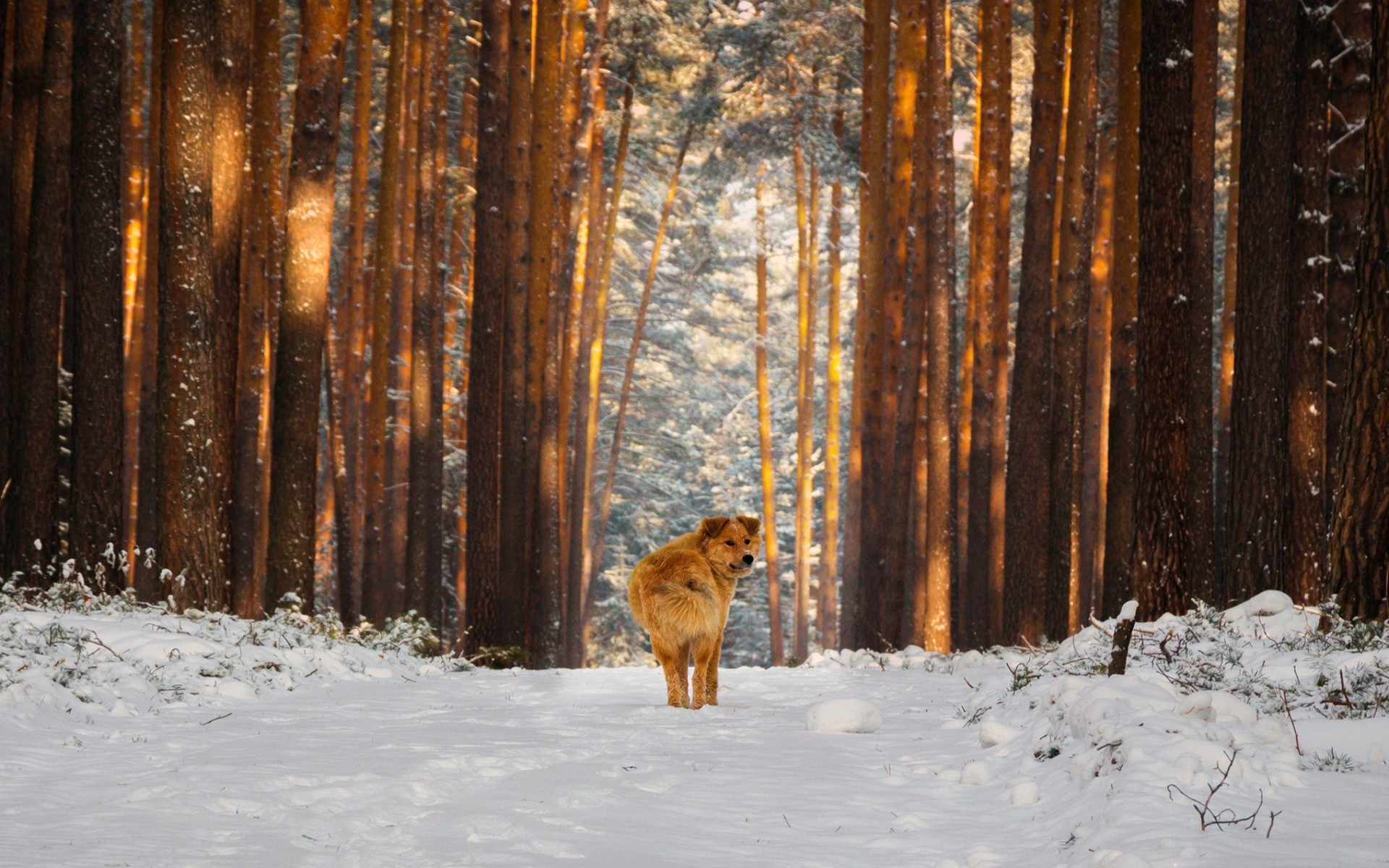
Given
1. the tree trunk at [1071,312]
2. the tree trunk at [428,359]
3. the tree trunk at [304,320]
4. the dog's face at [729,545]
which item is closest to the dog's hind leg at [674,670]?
the dog's face at [729,545]

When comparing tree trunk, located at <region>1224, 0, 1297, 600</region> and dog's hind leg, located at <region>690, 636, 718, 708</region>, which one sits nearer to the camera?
dog's hind leg, located at <region>690, 636, 718, 708</region>

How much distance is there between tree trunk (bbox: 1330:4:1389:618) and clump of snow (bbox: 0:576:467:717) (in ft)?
23.4

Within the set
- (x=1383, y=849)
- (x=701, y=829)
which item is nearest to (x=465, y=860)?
(x=701, y=829)

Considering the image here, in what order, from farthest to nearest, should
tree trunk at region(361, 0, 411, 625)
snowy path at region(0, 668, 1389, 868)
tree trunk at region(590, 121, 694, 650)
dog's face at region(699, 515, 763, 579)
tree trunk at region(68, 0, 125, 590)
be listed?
tree trunk at region(590, 121, 694, 650)
tree trunk at region(361, 0, 411, 625)
tree trunk at region(68, 0, 125, 590)
dog's face at region(699, 515, 763, 579)
snowy path at region(0, 668, 1389, 868)

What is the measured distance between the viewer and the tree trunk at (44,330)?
1276 cm

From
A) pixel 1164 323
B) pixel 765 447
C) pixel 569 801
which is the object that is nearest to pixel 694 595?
pixel 569 801

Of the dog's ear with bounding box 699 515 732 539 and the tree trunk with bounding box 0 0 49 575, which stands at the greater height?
the tree trunk with bounding box 0 0 49 575

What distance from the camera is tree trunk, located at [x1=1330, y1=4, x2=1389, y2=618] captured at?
7.00 m

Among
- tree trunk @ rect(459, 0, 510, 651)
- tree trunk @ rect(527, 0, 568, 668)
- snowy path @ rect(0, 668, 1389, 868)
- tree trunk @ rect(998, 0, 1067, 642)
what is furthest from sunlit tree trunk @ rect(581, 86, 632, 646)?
snowy path @ rect(0, 668, 1389, 868)

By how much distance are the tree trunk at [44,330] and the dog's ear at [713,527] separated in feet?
27.5

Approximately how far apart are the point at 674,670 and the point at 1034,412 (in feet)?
31.4

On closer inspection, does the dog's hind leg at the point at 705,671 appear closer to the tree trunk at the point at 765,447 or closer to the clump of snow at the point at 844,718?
the clump of snow at the point at 844,718

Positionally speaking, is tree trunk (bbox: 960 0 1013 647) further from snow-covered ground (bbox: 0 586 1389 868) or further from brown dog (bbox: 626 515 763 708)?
brown dog (bbox: 626 515 763 708)

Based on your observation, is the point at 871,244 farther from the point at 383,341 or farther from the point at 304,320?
the point at 304,320
